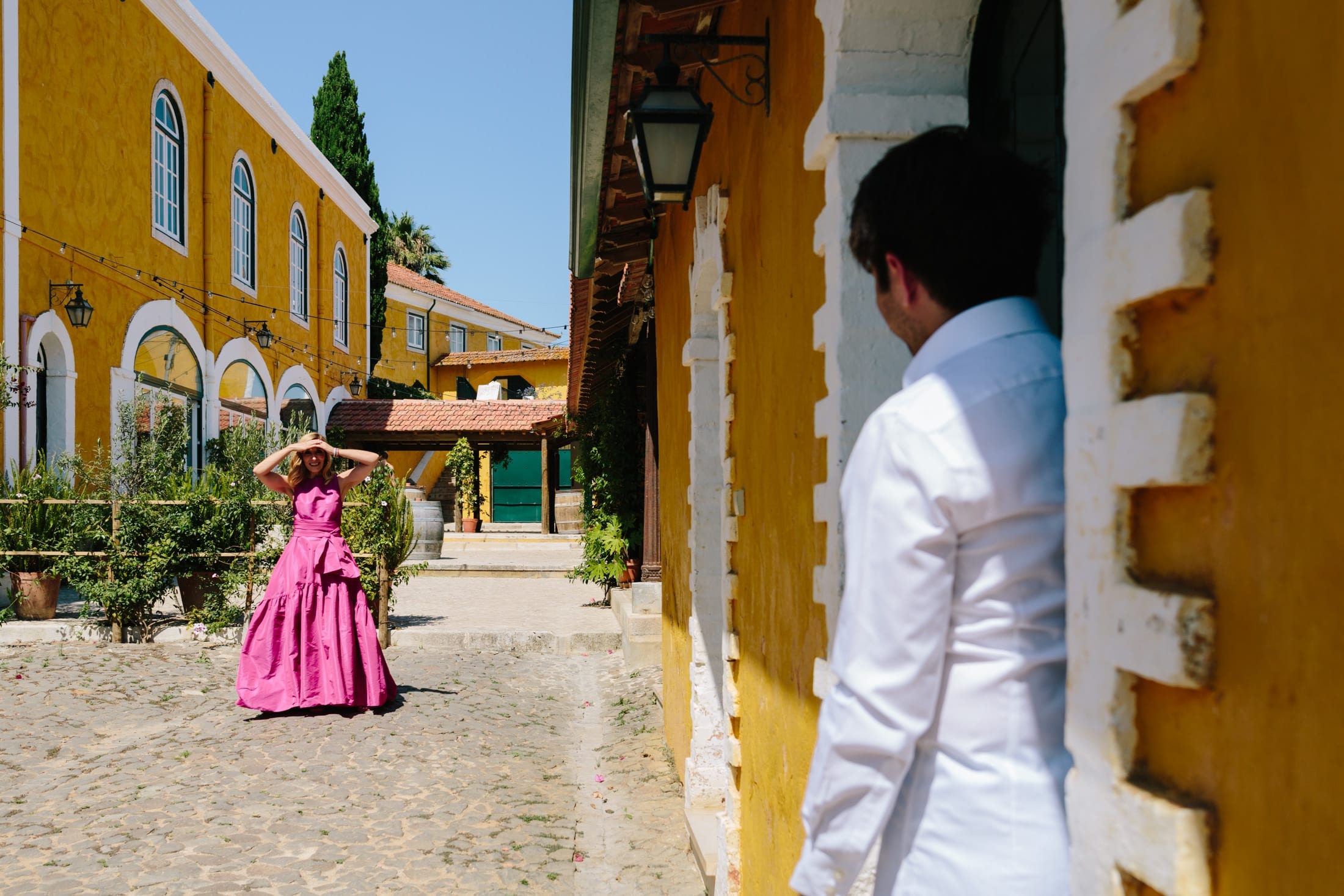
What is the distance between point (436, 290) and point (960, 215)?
131 ft

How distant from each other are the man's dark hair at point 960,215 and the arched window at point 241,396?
17.8 metres

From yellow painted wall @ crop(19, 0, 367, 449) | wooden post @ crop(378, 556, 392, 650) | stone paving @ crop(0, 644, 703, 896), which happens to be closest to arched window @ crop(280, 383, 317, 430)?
yellow painted wall @ crop(19, 0, 367, 449)

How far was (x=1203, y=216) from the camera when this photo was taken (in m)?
1.12

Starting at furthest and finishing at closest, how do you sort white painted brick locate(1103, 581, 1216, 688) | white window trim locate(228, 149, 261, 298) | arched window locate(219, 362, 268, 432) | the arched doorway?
1. white window trim locate(228, 149, 261, 298)
2. arched window locate(219, 362, 268, 432)
3. the arched doorway
4. white painted brick locate(1103, 581, 1216, 688)

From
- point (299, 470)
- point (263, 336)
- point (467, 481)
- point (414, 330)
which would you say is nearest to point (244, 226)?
point (263, 336)

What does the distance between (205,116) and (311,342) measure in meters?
6.66

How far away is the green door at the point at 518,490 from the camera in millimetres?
35438

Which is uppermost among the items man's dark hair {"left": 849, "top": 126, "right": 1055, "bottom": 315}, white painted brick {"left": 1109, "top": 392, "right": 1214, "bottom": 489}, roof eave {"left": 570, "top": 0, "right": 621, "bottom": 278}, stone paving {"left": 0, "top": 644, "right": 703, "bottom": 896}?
roof eave {"left": 570, "top": 0, "right": 621, "bottom": 278}

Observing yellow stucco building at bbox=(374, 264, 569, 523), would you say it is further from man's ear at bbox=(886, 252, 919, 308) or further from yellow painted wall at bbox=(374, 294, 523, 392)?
man's ear at bbox=(886, 252, 919, 308)

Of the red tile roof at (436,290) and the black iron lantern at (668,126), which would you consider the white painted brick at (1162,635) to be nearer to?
the black iron lantern at (668,126)

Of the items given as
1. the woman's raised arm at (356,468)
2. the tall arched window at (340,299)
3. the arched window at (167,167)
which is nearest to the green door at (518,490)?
the tall arched window at (340,299)

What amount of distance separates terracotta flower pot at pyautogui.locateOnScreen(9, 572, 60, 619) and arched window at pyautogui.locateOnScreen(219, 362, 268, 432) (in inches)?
281

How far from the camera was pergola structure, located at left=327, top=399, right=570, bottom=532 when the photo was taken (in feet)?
83.8

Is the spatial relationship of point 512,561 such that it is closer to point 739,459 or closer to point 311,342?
point 311,342
